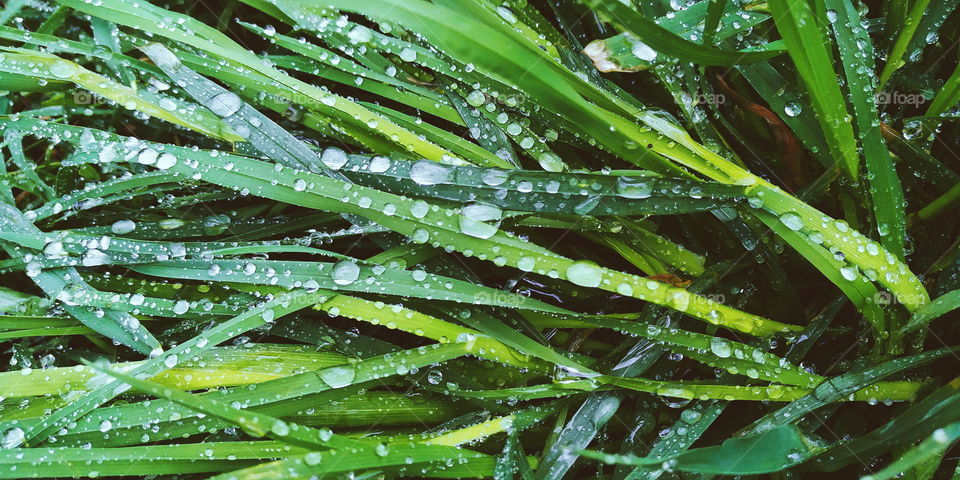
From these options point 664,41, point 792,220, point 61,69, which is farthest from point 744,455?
point 61,69

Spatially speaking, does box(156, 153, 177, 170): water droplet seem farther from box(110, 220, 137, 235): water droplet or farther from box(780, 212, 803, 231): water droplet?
box(780, 212, 803, 231): water droplet

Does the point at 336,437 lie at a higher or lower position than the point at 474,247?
lower

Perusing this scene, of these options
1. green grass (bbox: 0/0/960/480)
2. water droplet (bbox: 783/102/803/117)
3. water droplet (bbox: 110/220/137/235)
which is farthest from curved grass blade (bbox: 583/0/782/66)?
water droplet (bbox: 110/220/137/235)

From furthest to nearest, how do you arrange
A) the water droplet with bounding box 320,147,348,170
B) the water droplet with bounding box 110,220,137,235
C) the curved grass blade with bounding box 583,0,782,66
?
the water droplet with bounding box 110,220,137,235
the water droplet with bounding box 320,147,348,170
the curved grass blade with bounding box 583,0,782,66

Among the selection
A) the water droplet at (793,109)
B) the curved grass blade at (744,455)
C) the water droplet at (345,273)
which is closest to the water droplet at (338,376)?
the water droplet at (345,273)

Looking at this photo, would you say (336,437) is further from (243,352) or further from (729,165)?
(729,165)

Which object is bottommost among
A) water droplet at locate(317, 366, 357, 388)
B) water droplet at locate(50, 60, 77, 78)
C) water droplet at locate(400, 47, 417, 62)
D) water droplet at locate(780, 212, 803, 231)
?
water droplet at locate(317, 366, 357, 388)

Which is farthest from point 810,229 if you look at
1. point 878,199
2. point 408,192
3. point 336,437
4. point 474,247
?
point 336,437

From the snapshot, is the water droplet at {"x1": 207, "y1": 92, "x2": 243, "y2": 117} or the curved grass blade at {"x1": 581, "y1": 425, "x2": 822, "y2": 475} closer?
the curved grass blade at {"x1": 581, "y1": 425, "x2": 822, "y2": 475}
